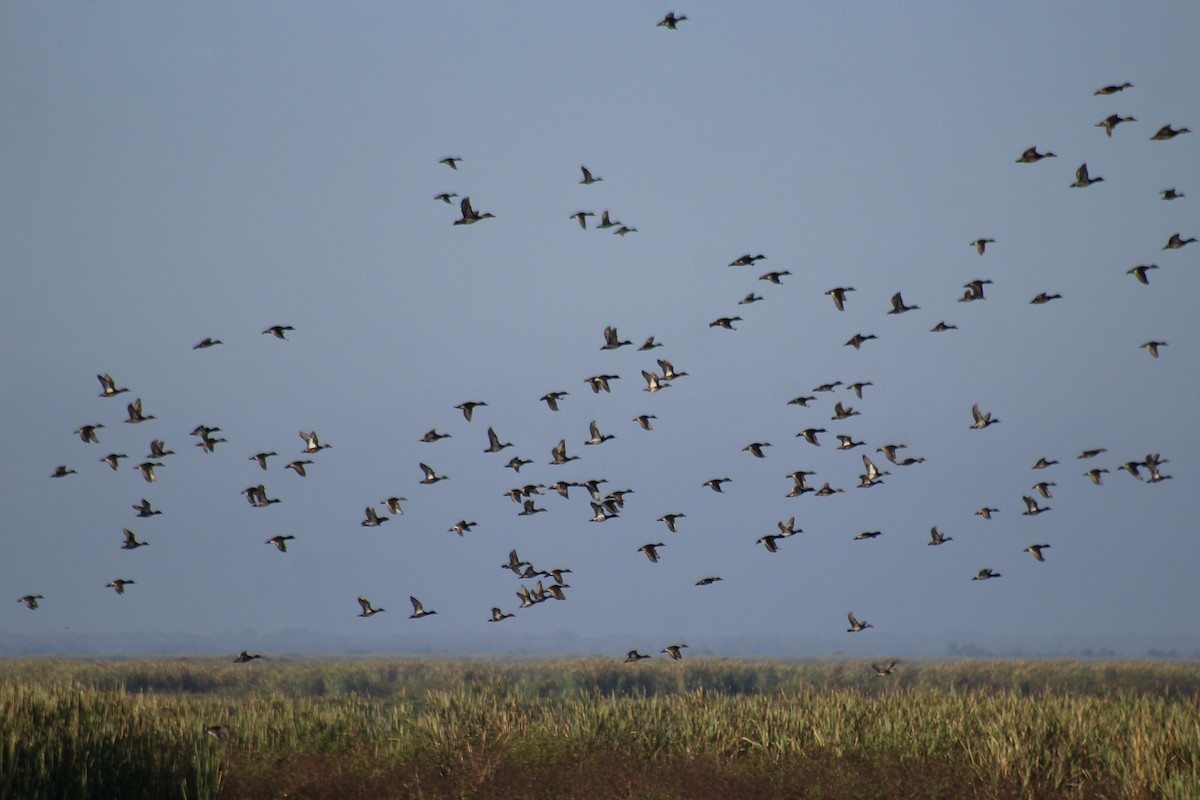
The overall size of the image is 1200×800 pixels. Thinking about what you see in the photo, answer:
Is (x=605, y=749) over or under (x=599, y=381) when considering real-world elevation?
under

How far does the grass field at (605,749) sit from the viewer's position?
2120 cm

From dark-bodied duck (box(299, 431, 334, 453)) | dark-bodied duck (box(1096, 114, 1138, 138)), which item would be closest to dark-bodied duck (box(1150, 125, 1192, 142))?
dark-bodied duck (box(1096, 114, 1138, 138))

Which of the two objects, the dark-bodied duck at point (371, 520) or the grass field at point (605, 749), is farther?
the dark-bodied duck at point (371, 520)

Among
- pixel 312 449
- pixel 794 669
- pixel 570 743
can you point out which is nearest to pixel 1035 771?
pixel 570 743

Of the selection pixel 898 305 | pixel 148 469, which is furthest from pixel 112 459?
pixel 898 305

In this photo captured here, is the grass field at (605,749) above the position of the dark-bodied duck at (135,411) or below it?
below

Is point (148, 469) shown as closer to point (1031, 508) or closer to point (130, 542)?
point (130, 542)

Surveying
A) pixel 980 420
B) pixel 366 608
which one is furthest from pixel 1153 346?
pixel 366 608

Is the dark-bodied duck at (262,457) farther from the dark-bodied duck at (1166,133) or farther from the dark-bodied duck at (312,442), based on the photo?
the dark-bodied duck at (1166,133)

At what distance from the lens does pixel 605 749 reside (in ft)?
96.2

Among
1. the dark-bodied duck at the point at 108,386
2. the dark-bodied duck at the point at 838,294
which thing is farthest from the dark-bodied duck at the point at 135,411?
the dark-bodied duck at the point at 838,294

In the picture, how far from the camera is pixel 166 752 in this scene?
2270cm

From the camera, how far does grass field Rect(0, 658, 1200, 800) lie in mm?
21203

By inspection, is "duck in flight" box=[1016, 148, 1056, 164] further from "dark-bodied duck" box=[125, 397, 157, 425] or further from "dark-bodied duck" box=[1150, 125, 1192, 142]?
"dark-bodied duck" box=[125, 397, 157, 425]
